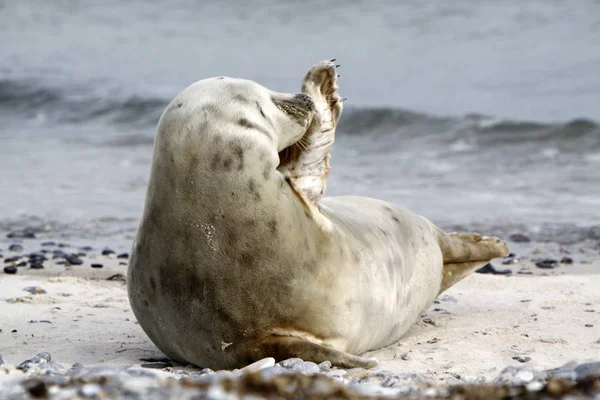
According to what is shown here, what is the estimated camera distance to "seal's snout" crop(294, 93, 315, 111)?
144 inches

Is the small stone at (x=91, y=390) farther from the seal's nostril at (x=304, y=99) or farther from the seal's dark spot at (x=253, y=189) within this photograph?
the seal's nostril at (x=304, y=99)

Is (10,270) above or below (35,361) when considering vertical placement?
below

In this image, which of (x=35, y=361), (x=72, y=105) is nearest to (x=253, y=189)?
(x=35, y=361)

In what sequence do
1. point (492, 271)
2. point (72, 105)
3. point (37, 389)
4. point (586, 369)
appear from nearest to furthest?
point (37, 389) → point (586, 369) → point (492, 271) → point (72, 105)

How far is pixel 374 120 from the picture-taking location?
16141 millimetres

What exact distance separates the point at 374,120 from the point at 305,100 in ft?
41.3

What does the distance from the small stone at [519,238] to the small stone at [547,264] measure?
1013mm

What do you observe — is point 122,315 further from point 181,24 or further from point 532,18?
point 181,24

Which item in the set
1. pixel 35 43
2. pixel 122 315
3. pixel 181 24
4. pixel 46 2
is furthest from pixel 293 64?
pixel 122 315

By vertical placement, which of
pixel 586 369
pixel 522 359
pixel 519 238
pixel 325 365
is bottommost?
pixel 519 238

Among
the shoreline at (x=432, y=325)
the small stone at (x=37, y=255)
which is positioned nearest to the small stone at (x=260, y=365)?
the shoreline at (x=432, y=325)

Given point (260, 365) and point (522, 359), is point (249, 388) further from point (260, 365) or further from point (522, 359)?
point (522, 359)

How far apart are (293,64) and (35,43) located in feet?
38.7

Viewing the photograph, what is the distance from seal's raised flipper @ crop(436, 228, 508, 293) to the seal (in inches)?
53.0
